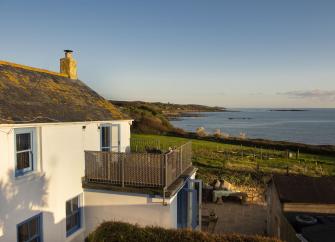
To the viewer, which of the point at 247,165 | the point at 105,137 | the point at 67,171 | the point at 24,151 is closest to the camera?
the point at 24,151

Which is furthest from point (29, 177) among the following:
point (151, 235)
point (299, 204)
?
point (299, 204)

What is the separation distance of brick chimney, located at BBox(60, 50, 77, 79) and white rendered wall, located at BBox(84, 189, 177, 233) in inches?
288

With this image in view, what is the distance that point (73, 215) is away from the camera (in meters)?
12.2

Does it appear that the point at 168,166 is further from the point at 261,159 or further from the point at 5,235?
the point at 261,159

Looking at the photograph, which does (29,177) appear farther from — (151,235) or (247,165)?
(247,165)

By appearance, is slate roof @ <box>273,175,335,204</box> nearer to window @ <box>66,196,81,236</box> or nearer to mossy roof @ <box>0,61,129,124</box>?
A: mossy roof @ <box>0,61,129,124</box>

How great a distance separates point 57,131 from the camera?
11055mm

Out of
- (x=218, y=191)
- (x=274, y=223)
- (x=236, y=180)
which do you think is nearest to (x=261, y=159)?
(x=236, y=180)

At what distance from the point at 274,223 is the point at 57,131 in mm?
10482

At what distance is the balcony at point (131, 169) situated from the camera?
38.2 ft

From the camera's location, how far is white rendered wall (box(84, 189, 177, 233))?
11633 mm

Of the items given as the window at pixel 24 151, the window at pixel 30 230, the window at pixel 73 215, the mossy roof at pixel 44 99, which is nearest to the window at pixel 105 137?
the mossy roof at pixel 44 99

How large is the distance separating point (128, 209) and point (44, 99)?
5.55 m

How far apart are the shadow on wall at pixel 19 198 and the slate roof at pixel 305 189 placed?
9.32 m
